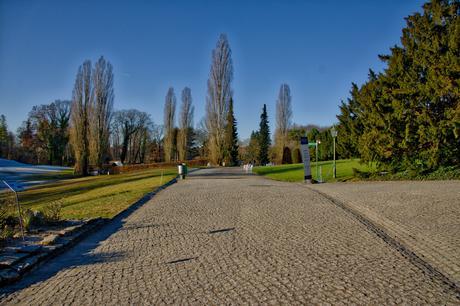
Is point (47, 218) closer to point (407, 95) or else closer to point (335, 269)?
point (335, 269)

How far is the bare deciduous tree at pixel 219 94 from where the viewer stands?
44.5 m

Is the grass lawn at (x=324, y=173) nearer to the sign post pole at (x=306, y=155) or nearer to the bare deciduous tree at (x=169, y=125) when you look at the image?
the sign post pole at (x=306, y=155)

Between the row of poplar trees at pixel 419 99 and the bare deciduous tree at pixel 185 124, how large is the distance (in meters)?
35.8

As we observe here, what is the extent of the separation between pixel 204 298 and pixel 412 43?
16.1 metres

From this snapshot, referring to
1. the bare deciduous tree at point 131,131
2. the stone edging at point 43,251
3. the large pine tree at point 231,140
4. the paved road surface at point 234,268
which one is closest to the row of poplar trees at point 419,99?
the paved road surface at point 234,268

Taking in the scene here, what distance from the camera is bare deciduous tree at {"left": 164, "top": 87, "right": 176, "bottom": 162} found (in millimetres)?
50844

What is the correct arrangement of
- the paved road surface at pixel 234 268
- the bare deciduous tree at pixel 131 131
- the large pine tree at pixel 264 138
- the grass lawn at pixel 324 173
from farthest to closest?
the bare deciduous tree at pixel 131 131 < the large pine tree at pixel 264 138 < the grass lawn at pixel 324 173 < the paved road surface at pixel 234 268

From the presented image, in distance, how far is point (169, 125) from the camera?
51594 mm

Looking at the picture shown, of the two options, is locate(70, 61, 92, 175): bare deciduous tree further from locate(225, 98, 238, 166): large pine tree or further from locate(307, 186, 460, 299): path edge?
locate(307, 186, 460, 299): path edge

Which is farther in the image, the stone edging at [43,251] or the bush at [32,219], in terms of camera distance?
the bush at [32,219]

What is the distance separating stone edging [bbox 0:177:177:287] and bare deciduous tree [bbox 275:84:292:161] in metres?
45.4

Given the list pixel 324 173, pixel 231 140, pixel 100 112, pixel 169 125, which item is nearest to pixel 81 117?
pixel 100 112

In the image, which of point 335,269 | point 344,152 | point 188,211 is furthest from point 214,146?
point 335,269

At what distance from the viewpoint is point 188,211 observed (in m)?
9.01
